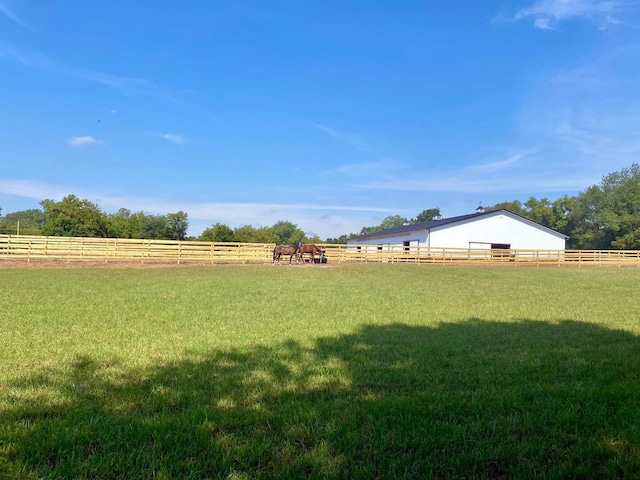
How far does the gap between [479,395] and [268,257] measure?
25.9 m

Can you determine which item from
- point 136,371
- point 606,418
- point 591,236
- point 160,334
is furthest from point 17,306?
point 591,236

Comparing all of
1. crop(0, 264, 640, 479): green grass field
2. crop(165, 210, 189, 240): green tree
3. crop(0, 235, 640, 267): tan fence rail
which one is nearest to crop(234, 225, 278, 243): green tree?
crop(165, 210, 189, 240): green tree

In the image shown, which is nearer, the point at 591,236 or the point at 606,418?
the point at 606,418

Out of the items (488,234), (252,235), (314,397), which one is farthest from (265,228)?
(314,397)

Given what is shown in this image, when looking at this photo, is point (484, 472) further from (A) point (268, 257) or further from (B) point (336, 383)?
(A) point (268, 257)

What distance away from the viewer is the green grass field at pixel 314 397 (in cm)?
242

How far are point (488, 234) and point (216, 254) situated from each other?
24.9 meters

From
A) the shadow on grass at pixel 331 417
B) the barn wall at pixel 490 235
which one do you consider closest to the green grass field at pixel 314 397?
the shadow on grass at pixel 331 417

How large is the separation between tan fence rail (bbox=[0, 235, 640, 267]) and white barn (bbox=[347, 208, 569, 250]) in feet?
5.80

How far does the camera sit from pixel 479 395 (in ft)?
11.5

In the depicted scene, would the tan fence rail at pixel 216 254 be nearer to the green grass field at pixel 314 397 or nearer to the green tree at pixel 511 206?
the green grass field at pixel 314 397

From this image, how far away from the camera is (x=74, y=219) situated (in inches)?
1825

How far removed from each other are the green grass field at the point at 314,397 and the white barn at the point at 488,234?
97.5 ft

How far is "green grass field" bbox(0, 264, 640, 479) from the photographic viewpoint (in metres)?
2.42
